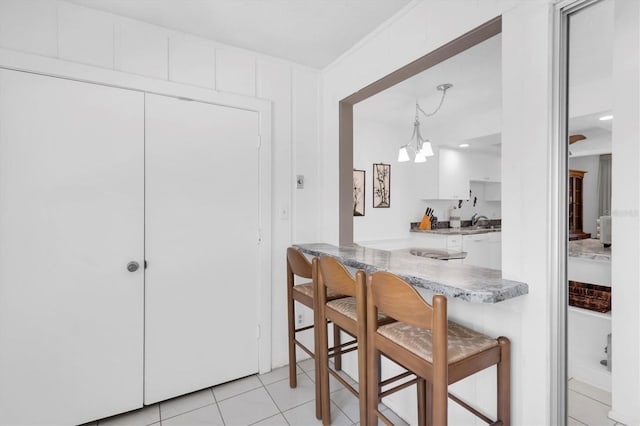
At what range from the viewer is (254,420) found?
1.94m

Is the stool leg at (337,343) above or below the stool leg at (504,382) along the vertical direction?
below

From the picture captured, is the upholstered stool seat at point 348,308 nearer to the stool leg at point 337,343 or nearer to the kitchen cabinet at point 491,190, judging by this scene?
the stool leg at point 337,343

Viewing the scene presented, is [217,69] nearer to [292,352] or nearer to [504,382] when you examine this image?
[292,352]

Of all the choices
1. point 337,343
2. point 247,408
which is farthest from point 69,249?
point 337,343

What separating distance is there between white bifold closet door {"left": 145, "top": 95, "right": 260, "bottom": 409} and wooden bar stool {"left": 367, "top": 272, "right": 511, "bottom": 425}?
4.08ft

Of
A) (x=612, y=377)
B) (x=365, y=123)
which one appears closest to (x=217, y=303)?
(x=612, y=377)

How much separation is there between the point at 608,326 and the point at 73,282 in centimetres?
259

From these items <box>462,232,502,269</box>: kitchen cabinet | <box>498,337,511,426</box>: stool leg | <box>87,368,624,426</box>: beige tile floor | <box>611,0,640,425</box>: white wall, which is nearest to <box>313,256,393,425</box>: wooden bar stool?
<box>87,368,624,426</box>: beige tile floor

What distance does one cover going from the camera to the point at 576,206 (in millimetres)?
1239

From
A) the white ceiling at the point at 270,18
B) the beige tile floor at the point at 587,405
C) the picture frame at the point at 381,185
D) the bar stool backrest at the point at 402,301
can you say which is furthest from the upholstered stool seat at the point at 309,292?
the picture frame at the point at 381,185

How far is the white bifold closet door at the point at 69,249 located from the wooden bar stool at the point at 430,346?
1528 millimetres

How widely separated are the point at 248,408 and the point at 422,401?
1.11 m

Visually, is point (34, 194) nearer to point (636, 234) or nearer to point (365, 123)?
point (636, 234)

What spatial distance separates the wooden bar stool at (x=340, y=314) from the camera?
1485 mm
